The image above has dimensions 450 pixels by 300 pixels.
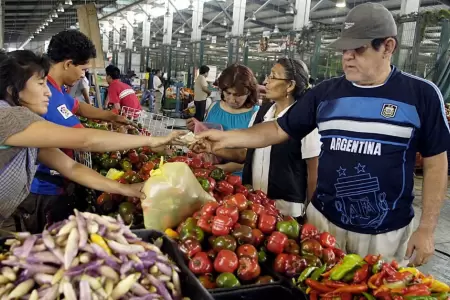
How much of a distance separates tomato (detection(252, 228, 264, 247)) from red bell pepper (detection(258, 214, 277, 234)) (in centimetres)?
4

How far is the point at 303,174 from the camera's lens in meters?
2.99

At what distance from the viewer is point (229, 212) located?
Result: 1.89 m

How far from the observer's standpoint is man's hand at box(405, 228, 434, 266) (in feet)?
6.90

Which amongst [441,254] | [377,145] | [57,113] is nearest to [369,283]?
[377,145]

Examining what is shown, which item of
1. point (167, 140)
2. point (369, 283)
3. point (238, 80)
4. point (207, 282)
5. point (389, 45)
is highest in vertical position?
point (389, 45)

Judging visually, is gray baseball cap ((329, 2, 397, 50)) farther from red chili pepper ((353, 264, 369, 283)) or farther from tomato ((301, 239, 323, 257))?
red chili pepper ((353, 264, 369, 283))

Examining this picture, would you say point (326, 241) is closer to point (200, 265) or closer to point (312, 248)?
point (312, 248)

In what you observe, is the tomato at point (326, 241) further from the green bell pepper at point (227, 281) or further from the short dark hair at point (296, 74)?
the short dark hair at point (296, 74)

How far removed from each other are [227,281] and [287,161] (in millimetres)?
1442

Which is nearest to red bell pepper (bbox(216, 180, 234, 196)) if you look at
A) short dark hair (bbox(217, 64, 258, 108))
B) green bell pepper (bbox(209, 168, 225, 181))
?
green bell pepper (bbox(209, 168, 225, 181))

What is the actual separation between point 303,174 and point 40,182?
1748mm

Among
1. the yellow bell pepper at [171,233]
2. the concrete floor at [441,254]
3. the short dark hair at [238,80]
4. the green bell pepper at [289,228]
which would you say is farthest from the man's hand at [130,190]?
the concrete floor at [441,254]

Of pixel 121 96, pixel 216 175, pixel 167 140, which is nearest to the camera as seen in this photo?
pixel 167 140

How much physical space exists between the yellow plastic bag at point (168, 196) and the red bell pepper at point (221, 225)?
24 cm
